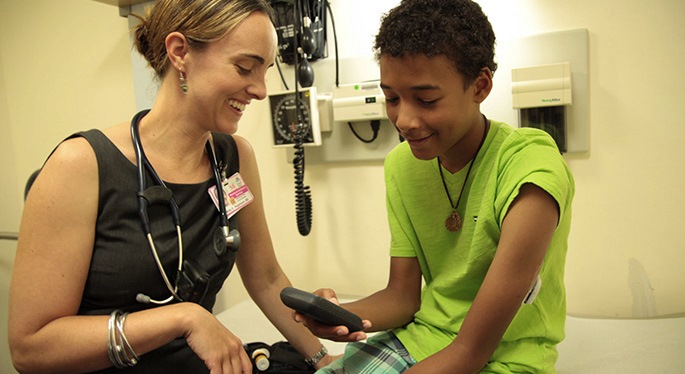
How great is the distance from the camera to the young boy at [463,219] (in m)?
0.91

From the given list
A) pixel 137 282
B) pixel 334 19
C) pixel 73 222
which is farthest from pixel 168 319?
pixel 334 19

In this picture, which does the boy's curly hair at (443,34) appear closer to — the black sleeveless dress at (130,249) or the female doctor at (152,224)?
the female doctor at (152,224)

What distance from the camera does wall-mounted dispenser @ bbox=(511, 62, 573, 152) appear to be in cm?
150

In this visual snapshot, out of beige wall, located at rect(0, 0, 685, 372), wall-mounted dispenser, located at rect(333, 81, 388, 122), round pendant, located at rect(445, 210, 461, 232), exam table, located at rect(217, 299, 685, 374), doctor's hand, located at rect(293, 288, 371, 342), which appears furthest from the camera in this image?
wall-mounted dispenser, located at rect(333, 81, 388, 122)

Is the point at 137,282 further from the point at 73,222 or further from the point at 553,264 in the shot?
the point at 553,264

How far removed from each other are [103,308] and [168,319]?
7.6 inches

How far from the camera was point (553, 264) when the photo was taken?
3.37 feet

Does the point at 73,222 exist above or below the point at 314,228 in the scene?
above

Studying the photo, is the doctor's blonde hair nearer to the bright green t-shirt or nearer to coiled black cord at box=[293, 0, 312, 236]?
the bright green t-shirt

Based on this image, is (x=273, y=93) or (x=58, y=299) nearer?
(x=58, y=299)

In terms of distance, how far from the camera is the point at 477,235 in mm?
1011

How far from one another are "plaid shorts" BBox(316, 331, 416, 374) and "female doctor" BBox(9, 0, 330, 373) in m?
0.19

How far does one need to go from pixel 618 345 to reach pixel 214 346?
1.00 meters

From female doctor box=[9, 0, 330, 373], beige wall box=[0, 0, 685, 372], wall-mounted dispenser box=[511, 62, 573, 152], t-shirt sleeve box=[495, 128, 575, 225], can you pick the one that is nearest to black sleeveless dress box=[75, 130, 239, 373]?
female doctor box=[9, 0, 330, 373]
